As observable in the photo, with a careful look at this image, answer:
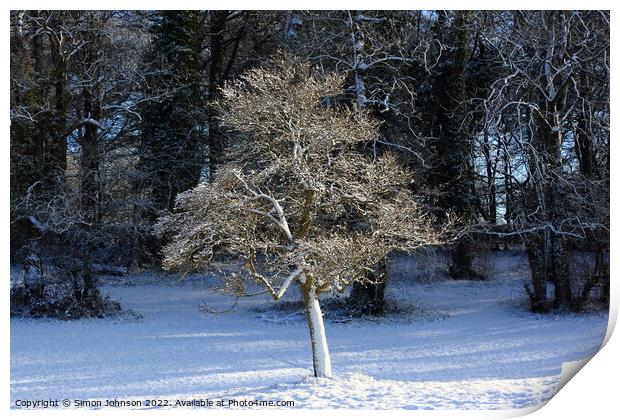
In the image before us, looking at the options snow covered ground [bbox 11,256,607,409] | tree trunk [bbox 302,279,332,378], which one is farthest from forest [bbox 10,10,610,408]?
snow covered ground [bbox 11,256,607,409]

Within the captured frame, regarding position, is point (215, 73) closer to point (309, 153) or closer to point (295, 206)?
point (309, 153)

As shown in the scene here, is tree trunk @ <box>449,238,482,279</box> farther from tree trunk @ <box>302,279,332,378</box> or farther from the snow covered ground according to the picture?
tree trunk @ <box>302,279,332,378</box>

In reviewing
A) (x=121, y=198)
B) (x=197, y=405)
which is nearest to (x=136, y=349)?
(x=197, y=405)

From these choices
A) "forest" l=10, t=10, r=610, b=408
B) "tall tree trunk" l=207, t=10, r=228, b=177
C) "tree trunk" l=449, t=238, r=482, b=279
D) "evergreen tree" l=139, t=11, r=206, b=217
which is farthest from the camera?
"evergreen tree" l=139, t=11, r=206, b=217

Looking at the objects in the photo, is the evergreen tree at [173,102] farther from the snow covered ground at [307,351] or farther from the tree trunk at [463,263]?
the tree trunk at [463,263]

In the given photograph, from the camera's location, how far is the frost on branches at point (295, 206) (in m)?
5.22

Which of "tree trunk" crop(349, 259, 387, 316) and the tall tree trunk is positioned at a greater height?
the tall tree trunk

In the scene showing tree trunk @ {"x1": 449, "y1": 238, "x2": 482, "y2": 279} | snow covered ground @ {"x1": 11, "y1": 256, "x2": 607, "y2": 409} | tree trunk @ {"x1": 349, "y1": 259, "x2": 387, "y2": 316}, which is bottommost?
snow covered ground @ {"x1": 11, "y1": 256, "x2": 607, "y2": 409}

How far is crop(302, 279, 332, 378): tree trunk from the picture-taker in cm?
550

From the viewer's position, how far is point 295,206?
546 centimetres

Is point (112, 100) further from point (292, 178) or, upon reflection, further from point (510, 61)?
point (510, 61)

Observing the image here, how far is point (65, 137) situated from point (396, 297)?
13.5 ft

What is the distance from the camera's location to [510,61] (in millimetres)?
6543

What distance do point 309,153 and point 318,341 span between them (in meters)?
1.63
